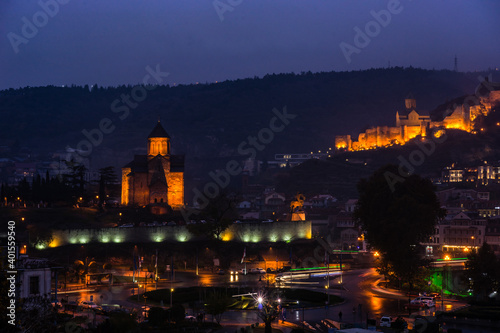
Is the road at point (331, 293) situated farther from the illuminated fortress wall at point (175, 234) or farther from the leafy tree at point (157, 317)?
the illuminated fortress wall at point (175, 234)

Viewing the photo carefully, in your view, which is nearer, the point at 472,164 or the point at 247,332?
the point at 247,332

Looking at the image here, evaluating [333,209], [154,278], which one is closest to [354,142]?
[333,209]

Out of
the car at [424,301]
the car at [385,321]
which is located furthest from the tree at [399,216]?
the car at [385,321]

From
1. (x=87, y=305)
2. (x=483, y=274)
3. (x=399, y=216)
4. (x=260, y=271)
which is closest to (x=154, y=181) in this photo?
(x=260, y=271)

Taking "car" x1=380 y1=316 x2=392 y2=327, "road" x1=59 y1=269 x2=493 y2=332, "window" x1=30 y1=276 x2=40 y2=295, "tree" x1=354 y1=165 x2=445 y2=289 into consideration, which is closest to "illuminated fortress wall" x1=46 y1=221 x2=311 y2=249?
"road" x1=59 y1=269 x2=493 y2=332

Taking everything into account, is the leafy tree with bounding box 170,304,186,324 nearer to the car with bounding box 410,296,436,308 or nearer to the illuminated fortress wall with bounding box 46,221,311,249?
the car with bounding box 410,296,436,308

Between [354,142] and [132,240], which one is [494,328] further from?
[354,142]

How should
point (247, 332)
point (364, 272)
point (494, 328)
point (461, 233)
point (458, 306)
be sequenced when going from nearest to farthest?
1. point (247, 332)
2. point (494, 328)
3. point (458, 306)
4. point (364, 272)
5. point (461, 233)

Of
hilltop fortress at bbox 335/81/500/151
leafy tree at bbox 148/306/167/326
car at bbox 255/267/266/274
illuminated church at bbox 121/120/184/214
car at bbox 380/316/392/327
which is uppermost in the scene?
hilltop fortress at bbox 335/81/500/151
